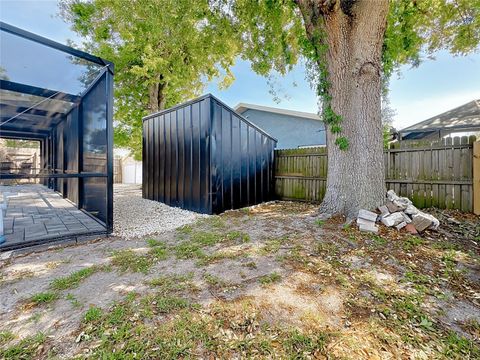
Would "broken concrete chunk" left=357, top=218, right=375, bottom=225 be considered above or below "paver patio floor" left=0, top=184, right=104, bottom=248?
above

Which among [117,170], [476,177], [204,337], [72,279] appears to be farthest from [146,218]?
[117,170]

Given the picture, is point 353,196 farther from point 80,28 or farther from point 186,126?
point 80,28

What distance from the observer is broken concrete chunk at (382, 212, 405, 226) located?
340cm

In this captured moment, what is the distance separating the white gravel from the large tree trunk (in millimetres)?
3024

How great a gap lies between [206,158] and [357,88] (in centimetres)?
311

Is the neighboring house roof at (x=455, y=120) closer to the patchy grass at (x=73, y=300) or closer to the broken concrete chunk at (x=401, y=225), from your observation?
the broken concrete chunk at (x=401, y=225)

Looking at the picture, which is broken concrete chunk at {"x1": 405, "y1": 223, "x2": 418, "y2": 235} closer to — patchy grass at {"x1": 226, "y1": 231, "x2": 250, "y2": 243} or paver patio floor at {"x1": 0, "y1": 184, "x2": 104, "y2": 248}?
patchy grass at {"x1": 226, "y1": 231, "x2": 250, "y2": 243}

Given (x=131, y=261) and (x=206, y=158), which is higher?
(x=206, y=158)

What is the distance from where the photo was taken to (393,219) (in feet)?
11.3

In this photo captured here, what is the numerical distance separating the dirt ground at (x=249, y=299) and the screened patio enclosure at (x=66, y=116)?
37.5 inches

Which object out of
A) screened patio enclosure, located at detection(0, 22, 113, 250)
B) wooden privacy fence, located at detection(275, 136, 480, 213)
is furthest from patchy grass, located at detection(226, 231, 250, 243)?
wooden privacy fence, located at detection(275, 136, 480, 213)

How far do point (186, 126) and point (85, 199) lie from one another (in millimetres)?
2675

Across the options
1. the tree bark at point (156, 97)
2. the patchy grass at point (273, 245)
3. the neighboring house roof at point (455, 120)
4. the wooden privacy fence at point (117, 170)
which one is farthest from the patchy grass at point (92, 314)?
the wooden privacy fence at point (117, 170)

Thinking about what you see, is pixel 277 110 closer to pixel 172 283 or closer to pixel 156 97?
pixel 156 97
